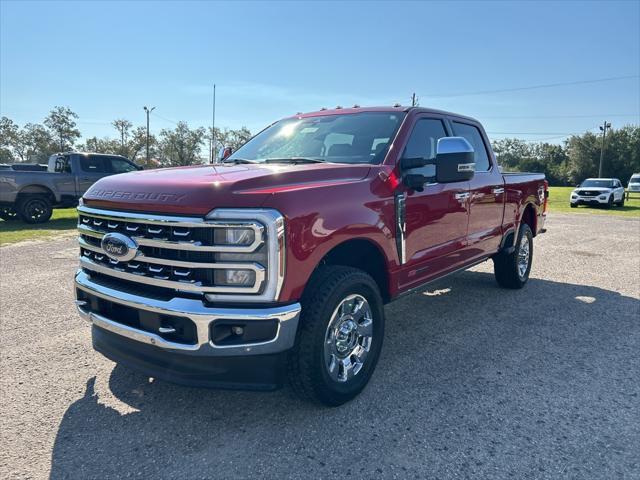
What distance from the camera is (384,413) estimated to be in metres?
3.01

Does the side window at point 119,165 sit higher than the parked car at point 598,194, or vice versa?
the side window at point 119,165

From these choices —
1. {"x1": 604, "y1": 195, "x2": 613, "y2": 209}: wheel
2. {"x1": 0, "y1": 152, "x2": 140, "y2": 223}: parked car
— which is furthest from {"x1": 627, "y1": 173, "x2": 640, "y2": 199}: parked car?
{"x1": 0, "y1": 152, "x2": 140, "y2": 223}: parked car

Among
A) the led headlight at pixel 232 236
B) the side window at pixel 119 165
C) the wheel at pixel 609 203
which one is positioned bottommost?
the wheel at pixel 609 203

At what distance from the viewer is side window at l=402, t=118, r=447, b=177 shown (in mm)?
3887

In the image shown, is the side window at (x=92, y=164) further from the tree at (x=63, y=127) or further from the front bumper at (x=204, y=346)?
the tree at (x=63, y=127)

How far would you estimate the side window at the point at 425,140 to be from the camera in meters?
3.89

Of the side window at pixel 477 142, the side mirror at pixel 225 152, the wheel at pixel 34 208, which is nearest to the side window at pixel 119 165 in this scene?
the wheel at pixel 34 208

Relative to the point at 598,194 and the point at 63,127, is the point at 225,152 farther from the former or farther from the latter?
the point at 63,127

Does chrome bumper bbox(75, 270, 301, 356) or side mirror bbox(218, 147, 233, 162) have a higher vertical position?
side mirror bbox(218, 147, 233, 162)

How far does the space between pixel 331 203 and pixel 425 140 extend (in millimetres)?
1646

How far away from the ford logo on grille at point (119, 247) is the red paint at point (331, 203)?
0.18 meters

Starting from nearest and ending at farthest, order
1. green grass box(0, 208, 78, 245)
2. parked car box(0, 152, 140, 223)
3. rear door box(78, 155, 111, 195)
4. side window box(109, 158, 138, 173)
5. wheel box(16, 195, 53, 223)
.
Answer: green grass box(0, 208, 78, 245) < parked car box(0, 152, 140, 223) < wheel box(16, 195, 53, 223) < rear door box(78, 155, 111, 195) < side window box(109, 158, 138, 173)

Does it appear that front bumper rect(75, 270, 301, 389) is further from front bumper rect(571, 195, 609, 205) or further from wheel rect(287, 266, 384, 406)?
front bumper rect(571, 195, 609, 205)

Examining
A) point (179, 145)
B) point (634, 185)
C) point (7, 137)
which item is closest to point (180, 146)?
point (179, 145)
